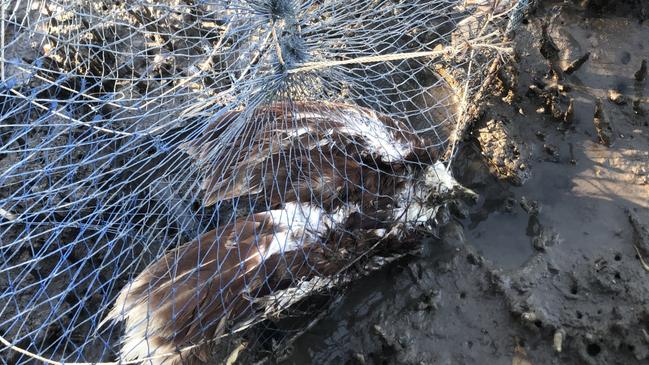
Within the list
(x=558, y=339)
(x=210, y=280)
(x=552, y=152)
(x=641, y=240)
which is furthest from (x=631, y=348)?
(x=210, y=280)

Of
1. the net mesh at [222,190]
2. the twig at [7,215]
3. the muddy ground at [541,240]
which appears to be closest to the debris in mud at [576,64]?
the muddy ground at [541,240]

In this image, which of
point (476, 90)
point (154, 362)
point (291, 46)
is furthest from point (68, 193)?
point (476, 90)

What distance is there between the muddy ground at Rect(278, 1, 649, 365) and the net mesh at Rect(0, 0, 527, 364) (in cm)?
27

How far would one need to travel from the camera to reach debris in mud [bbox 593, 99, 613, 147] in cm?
343

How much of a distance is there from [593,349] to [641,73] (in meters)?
1.83

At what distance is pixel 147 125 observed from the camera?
11.6 feet

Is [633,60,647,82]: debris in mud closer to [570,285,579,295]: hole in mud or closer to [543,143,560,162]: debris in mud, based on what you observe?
[543,143,560,162]: debris in mud

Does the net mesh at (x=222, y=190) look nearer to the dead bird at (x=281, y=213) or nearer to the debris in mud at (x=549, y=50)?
the dead bird at (x=281, y=213)

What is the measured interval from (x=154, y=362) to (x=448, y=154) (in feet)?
6.78

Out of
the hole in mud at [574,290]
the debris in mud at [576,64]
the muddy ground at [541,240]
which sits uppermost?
the debris in mud at [576,64]

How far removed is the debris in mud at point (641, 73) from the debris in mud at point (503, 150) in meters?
0.88

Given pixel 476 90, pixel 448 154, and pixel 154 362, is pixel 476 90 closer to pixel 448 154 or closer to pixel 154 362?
pixel 448 154

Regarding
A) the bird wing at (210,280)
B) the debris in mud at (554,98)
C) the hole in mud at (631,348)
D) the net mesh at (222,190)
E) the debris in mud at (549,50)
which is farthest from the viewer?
the debris in mud at (549,50)

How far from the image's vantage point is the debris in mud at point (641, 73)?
3527mm
